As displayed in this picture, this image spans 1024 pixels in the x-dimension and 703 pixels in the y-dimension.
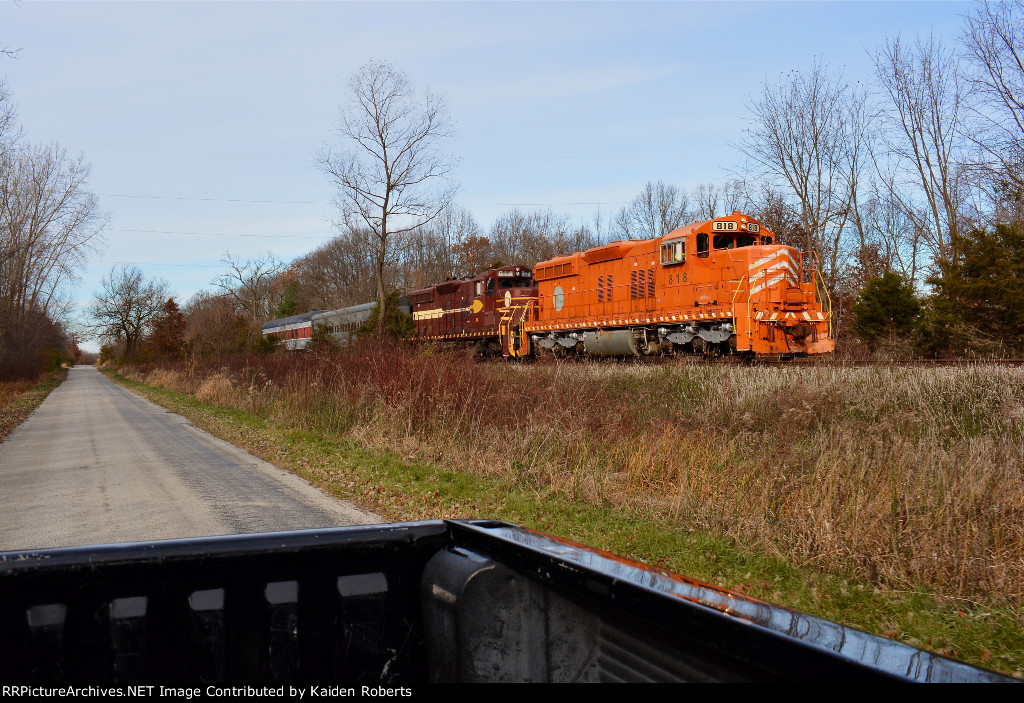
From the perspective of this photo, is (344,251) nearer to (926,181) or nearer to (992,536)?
(926,181)

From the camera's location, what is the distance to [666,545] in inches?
234

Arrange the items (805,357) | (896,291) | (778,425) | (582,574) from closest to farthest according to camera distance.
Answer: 1. (582,574)
2. (778,425)
3. (805,357)
4. (896,291)

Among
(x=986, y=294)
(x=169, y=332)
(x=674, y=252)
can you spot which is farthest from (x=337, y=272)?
(x=986, y=294)

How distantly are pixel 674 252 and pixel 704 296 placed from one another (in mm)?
1514

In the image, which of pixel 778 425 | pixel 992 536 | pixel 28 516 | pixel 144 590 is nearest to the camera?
pixel 144 590

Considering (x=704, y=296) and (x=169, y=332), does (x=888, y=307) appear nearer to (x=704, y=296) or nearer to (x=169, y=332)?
(x=704, y=296)

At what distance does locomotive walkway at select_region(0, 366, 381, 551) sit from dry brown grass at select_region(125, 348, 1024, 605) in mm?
2199

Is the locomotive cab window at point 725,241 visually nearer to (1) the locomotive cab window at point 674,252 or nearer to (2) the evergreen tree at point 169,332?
(1) the locomotive cab window at point 674,252

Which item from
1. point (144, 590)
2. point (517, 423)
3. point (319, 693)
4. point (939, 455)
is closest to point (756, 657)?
point (319, 693)

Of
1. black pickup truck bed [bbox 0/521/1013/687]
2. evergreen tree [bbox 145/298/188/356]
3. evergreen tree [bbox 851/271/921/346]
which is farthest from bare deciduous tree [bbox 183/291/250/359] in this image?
black pickup truck bed [bbox 0/521/1013/687]

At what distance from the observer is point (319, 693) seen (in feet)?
6.23

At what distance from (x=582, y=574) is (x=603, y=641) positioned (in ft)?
0.64

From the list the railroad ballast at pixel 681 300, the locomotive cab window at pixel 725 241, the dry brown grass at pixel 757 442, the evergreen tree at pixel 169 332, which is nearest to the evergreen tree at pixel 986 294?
the railroad ballast at pixel 681 300

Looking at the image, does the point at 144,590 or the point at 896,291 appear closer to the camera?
the point at 144,590
